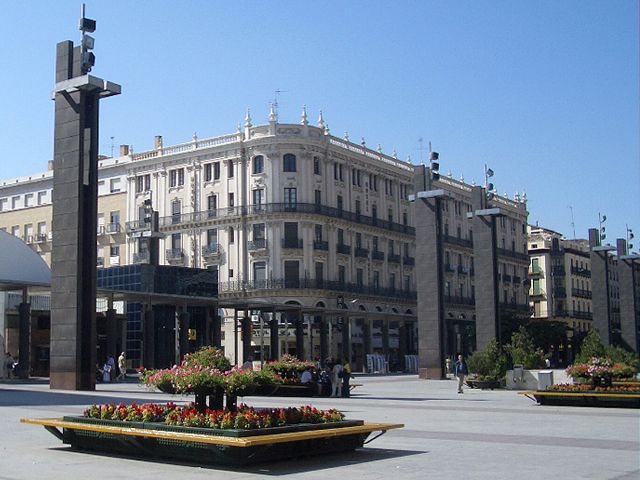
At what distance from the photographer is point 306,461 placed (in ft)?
43.5

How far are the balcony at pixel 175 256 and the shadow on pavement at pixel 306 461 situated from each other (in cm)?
6354

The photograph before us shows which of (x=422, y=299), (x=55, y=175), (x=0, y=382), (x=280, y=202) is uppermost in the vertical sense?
(x=280, y=202)

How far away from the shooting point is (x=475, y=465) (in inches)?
495

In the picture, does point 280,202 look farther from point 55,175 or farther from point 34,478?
point 34,478

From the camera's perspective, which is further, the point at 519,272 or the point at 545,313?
the point at 545,313

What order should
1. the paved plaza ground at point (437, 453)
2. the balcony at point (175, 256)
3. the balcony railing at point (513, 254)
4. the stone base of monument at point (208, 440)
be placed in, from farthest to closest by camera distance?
the balcony railing at point (513, 254) < the balcony at point (175, 256) < the stone base of monument at point (208, 440) < the paved plaza ground at point (437, 453)

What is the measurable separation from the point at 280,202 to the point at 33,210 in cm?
3174

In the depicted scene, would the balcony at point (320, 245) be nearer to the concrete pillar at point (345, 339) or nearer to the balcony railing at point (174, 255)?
the concrete pillar at point (345, 339)

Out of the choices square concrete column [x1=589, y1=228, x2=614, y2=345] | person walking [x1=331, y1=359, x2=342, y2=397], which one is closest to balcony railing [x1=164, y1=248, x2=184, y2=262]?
square concrete column [x1=589, y1=228, x2=614, y2=345]

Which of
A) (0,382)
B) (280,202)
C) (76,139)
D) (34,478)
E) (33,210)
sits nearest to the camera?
(34,478)

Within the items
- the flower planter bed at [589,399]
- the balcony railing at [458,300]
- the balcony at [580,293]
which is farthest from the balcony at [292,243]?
the balcony at [580,293]

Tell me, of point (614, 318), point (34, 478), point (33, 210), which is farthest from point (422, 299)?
point (614, 318)

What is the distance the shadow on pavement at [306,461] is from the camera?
1237 centimetres

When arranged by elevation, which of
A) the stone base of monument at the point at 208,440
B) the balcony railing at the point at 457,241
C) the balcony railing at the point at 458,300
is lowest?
the stone base of monument at the point at 208,440
